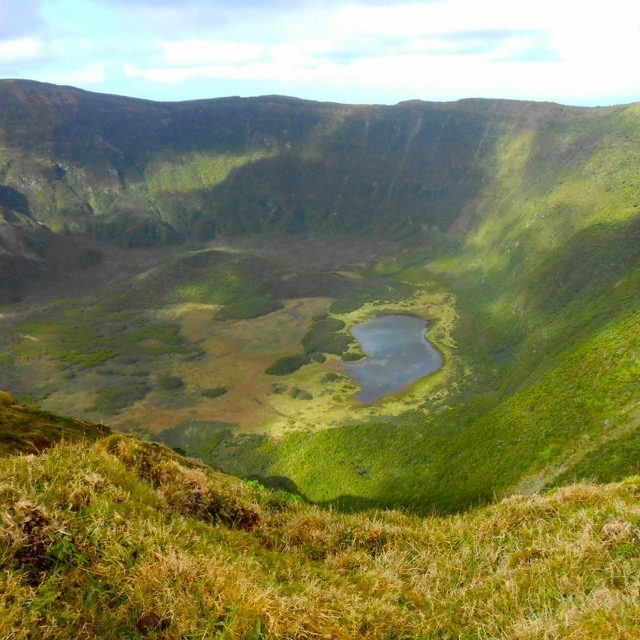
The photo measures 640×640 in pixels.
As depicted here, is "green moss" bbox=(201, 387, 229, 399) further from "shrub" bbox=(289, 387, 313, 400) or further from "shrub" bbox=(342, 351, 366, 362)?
"shrub" bbox=(342, 351, 366, 362)

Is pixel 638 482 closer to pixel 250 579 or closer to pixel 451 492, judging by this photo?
pixel 250 579

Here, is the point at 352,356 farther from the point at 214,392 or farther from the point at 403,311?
the point at 403,311

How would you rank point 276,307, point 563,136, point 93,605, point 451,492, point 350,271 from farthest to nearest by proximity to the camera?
1. point 350,271
2. point 563,136
3. point 276,307
4. point 451,492
5. point 93,605

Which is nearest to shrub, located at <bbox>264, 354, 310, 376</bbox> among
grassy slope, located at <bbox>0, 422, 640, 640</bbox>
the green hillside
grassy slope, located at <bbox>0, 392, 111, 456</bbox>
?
the green hillside

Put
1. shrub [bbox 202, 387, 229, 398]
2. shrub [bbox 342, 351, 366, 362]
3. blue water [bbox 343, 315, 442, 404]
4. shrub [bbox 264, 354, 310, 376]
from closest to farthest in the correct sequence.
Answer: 1. shrub [bbox 202, 387, 229, 398]
2. blue water [bbox 343, 315, 442, 404]
3. shrub [bbox 264, 354, 310, 376]
4. shrub [bbox 342, 351, 366, 362]

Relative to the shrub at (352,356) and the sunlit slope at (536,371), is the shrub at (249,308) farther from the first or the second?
the sunlit slope at (536,371)

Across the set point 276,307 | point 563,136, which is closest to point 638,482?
point 276,307

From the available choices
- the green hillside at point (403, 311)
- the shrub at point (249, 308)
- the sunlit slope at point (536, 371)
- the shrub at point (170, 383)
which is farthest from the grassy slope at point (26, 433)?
the shrub at point (249, 308)
